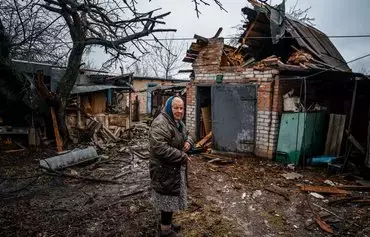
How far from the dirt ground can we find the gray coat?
105 cm

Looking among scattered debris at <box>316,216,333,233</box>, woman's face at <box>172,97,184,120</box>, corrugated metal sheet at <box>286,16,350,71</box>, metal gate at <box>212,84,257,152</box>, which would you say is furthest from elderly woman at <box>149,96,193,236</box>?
corrugated metal sheet at <box>286,16,350,71</box>

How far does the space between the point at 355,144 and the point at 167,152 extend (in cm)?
576

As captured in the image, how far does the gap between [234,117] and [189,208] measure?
14.3 ft

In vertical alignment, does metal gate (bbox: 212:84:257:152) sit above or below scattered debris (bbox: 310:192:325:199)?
above

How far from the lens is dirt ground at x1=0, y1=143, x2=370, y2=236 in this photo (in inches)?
161

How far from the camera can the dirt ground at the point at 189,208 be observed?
408 centimetres

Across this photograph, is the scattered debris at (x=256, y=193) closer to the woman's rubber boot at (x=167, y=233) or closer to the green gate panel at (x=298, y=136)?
the green gate panel at (x=298, y=136)

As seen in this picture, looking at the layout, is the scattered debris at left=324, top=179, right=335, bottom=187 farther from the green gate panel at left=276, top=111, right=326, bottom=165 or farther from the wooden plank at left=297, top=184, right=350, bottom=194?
the green gate panel at left=276, top=111, right=326, bottom=165

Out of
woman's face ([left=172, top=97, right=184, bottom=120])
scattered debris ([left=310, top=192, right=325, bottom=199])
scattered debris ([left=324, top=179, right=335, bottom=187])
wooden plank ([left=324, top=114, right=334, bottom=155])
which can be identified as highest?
woman's face ([left=172, top=97, right=184, bottom=120])

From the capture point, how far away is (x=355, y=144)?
664 centimetres

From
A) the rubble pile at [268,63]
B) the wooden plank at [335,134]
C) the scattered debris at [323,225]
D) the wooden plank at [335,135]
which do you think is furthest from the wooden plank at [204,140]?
the scattered debris at [323,225]

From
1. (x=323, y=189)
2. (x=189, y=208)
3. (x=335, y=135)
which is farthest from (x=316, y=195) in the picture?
(x=335, y=135)

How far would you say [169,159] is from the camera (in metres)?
3.18

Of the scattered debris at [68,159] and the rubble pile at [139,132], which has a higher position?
the scattered debris at [68,159]
